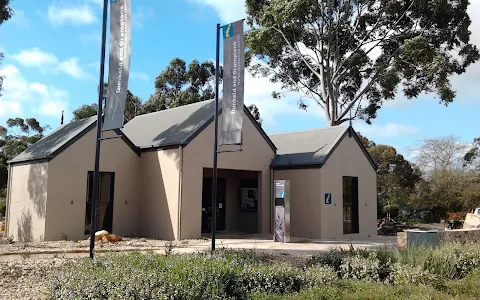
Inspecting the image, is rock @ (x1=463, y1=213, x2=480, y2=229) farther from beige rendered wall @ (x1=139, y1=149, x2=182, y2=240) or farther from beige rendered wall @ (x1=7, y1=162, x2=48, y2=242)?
beige rendered wall @ (x1=7, y1=162, x2=48, y2=242)

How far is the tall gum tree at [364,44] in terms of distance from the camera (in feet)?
→ 88.3

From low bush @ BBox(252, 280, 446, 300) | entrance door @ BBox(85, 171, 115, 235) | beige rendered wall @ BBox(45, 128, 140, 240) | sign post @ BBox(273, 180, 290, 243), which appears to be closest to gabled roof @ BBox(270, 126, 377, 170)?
sign post @ BBox(273, 180, 290, 243)

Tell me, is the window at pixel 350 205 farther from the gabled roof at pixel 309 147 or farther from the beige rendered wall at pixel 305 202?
the beige rendered wall at pixel 305 202

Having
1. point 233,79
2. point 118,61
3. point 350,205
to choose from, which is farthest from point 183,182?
point 350,205

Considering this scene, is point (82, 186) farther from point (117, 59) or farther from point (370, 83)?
point (370, 83)

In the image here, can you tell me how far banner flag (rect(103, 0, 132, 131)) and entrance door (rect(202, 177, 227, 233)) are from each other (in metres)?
8.59

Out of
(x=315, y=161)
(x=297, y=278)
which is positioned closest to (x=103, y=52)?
(x=297, y=278)

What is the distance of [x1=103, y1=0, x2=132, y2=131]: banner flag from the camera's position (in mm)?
9703

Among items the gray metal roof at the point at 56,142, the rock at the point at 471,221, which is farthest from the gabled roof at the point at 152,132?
the rock at the point at 471,221

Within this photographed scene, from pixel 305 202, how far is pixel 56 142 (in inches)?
381

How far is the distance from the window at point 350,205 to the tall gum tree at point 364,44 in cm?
993

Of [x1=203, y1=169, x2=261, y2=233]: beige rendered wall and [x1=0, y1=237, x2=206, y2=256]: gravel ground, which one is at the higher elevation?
[x1=203, y1=169, x2=261, y2=233]: beige rendered wall

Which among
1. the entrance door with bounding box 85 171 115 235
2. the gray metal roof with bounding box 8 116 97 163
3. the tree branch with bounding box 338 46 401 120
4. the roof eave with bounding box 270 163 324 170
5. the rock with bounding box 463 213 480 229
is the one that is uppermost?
the tree branch with bounding box 338 46 401 120

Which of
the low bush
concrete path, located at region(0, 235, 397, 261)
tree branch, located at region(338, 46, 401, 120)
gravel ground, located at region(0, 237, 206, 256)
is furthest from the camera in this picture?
tree branch, located at region(338, 46, 401, 120)
